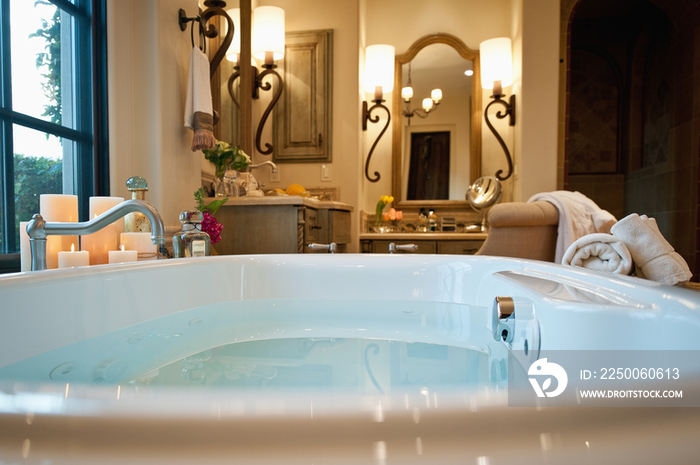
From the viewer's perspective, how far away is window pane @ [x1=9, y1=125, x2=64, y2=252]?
1.45 meters

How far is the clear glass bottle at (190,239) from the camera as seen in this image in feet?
5.14

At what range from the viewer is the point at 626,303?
813mm

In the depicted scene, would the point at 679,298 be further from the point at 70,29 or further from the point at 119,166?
the point at 70,29

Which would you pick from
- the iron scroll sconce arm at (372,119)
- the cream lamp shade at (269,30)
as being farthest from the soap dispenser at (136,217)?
the iron scroll sconce arm at (372,119)

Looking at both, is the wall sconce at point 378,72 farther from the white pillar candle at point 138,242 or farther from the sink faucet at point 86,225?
the sink faucet at point 86,225

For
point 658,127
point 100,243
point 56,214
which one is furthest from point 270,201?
point 658,127

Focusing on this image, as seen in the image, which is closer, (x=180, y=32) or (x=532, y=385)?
(x=532, y=385)

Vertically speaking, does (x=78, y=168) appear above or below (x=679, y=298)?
above

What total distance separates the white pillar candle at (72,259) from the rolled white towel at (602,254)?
1.46 m

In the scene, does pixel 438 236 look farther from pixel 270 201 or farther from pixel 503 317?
pixel 503 317

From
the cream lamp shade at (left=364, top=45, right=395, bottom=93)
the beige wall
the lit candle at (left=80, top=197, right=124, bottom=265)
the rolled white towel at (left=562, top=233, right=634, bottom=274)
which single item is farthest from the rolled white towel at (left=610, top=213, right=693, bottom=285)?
the cream lamp shade at (left=364, top=45, right=395, bottom=93)

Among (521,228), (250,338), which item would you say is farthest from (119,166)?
(521,228)

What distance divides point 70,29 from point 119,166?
1.75 feet

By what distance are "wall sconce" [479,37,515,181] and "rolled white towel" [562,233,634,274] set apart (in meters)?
2.18
